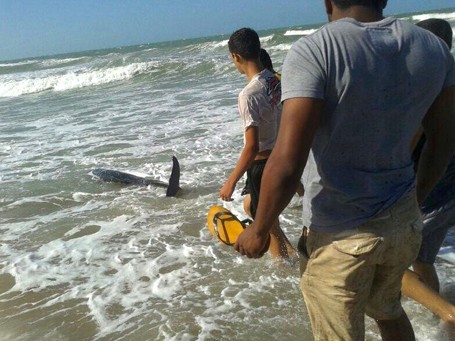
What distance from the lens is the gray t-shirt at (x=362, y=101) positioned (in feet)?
4.95

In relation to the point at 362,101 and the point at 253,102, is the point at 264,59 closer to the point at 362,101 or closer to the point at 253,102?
the point at 253,102

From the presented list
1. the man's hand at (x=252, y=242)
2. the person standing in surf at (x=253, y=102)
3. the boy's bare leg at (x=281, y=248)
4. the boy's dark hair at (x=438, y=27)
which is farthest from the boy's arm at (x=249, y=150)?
the man's hand at (x=252, y=242)

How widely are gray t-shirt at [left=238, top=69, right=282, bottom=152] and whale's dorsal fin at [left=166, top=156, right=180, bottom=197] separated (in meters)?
2.61

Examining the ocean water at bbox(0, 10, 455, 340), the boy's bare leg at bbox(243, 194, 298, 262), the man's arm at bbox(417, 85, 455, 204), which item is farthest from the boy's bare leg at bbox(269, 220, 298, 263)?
the man's arm at bbox(417, 85, 455, 204)

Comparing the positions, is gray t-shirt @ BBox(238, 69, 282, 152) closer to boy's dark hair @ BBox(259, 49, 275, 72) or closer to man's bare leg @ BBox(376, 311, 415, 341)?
boy's dark hair @ BBox(259, 49, 275, 72)

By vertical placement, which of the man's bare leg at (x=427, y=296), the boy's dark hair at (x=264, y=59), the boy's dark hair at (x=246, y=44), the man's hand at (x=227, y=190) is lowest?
the man's bare leg at (x=427, y=296)

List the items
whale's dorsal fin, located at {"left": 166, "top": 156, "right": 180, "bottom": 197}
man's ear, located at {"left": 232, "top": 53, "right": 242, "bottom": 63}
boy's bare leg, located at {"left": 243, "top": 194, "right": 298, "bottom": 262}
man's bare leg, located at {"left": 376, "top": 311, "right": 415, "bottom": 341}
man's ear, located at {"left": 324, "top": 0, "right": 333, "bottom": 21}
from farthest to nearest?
whale's dorsal fin, located at {"left": 166, "top": 156, "right": 180, "bottom": 197}, boy's bare leg, located at {"left": 243, "top": 194, "right": 298, "bottom": 262}, man's ear, located at {"left": 232, "top": 53, "right": 242, "bottom": 63}, man's bare leg, located at {"left": 376, "top": 311, "right": 415, "bottom": 341}, man's ear, located at {"left": 324, "top": 0, "right": 333, "bottom": 21}

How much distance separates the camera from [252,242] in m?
1.76

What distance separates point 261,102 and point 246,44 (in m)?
0.39

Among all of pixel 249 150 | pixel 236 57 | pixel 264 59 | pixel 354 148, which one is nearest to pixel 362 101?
pixel 354 148

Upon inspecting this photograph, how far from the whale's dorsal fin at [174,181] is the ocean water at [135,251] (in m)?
0.12

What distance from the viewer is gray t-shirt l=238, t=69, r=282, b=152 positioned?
3109mm

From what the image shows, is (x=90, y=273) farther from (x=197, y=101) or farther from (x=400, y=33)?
(x=197, y=101)

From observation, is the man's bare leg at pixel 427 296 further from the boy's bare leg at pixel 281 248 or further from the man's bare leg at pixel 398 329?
the boy's bare leg at pixel 281 248
